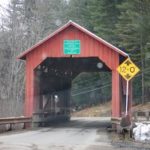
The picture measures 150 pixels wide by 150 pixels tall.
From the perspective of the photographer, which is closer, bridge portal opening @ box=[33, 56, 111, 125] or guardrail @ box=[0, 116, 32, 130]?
guardrail @ box=[0, 116, 32, 130]

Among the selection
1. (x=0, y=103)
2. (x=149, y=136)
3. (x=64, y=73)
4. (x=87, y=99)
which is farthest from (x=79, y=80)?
(x=149, y=136)

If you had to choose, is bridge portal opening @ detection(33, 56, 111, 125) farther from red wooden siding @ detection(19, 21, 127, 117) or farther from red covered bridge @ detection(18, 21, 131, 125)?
red wooden siding @ detection(19, 21, 127, 117)

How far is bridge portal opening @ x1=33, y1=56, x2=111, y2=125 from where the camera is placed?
31.4 metres

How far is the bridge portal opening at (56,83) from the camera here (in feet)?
103

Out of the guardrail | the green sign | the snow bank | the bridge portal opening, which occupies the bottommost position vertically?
the snow bank

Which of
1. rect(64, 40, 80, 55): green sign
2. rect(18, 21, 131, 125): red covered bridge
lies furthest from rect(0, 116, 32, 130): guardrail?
rect(64, 40, 80, 55): green sign

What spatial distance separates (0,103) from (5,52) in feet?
63.0

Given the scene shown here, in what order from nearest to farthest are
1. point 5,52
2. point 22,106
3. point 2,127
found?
1. point 2,127
2. point 22,106
3. point 5,52

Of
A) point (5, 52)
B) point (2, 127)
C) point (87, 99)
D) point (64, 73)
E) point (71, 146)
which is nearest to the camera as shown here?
point (71, 146)

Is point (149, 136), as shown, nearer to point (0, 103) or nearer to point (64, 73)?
point (0, 103)

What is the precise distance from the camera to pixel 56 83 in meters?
36.9

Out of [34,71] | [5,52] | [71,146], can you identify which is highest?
[5,52]

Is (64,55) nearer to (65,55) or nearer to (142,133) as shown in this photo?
(65,55)

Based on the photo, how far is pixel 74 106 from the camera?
58469 millimetres
